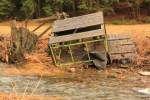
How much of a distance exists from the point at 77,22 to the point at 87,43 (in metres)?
1.33

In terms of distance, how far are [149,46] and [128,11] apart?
14336 mm

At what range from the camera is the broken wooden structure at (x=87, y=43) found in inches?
932

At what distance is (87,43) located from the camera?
80.3 feet

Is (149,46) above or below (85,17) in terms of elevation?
below

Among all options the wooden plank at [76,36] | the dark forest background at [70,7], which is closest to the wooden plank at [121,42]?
the wooden plank at [76,36]

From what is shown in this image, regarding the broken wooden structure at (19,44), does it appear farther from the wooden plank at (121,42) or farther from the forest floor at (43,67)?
the wooden plank at (121,42)

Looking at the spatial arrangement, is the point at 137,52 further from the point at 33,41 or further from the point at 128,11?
the point at 128,11

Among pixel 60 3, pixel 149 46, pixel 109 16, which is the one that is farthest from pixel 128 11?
pixel 149 46

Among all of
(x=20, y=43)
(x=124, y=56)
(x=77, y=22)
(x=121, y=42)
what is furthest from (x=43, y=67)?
(x=121, y=42)

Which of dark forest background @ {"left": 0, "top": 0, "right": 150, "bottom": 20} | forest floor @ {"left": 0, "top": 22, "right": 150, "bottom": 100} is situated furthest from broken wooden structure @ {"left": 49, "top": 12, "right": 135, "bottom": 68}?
dark forest background @ {"left": 0, "top": 0, "right": 150, "bottom": 20}

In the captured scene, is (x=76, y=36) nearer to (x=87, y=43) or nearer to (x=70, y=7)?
(x=87, y=43)

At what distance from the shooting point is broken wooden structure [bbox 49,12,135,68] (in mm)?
23672

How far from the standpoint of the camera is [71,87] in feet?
65.7

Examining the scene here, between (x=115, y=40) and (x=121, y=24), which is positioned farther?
(x=121, y=24)
